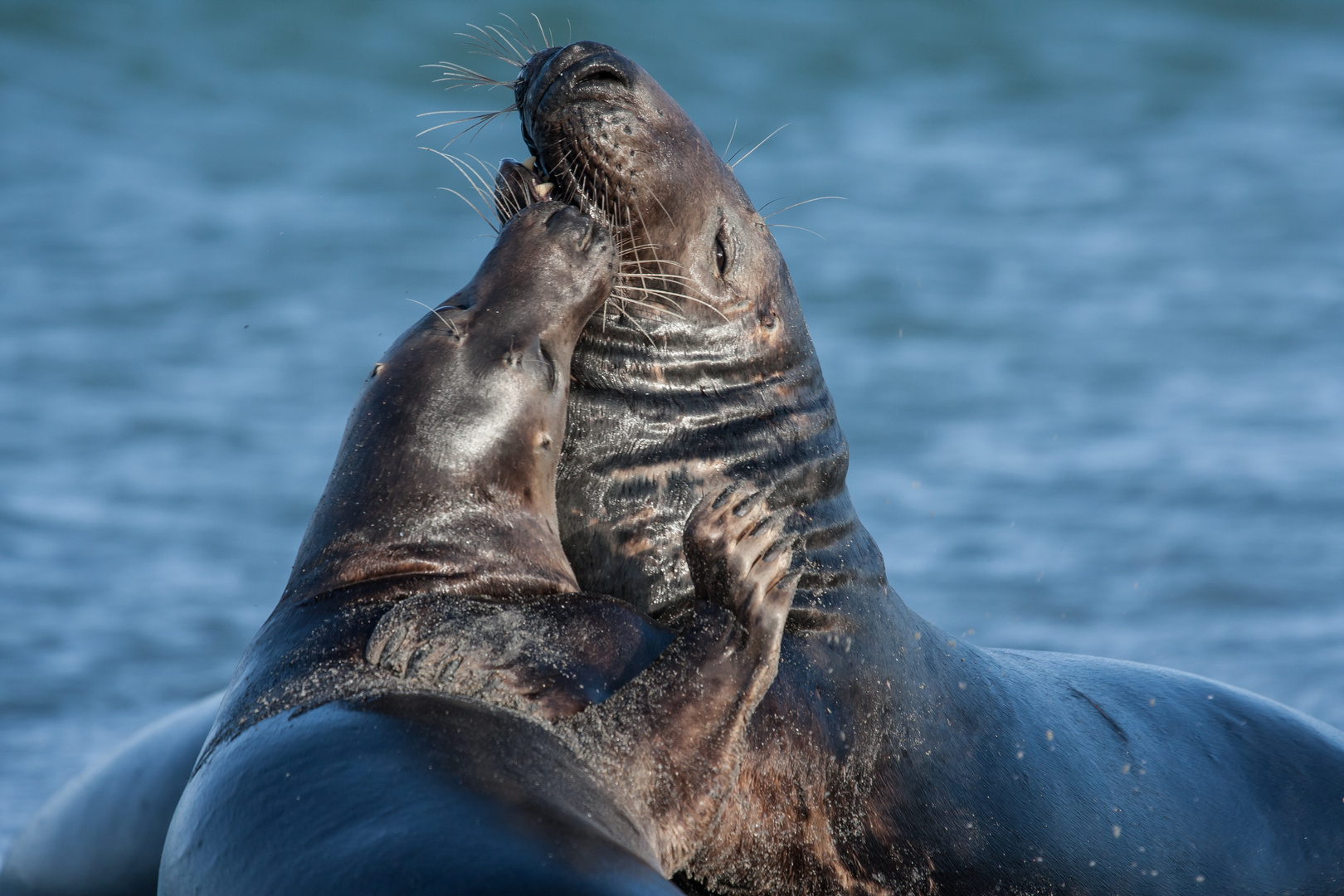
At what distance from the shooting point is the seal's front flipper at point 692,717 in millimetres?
4004

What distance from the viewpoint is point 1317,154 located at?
21266 millimetres

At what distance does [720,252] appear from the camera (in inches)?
216

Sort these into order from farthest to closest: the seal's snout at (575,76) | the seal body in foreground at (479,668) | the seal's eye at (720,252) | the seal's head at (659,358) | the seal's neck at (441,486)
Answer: the seal's eye at (720,252)
the seal's snout at (575,76)
the seal's head at (659,358)
the seal's neck at (441,486)
the seal body in foreground at (479,668)

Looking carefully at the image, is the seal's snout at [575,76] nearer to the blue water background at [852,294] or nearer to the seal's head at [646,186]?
the seal's head at [646,186]

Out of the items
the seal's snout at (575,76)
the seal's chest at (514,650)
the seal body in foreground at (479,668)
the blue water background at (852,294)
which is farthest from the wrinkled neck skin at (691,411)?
the blue water background at (852,294)

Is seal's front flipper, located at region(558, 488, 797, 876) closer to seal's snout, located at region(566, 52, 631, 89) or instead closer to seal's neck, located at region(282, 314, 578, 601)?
seal's neck, located at region(282, 314, 578, 601)

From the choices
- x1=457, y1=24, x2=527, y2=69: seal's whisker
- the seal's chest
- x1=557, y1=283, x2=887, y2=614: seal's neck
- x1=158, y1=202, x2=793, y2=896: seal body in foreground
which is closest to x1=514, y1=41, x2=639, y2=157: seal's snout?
x1=457, y1=24, x2=527, y2=69: seal's whisker

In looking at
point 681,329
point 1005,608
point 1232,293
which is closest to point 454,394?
point 681,329

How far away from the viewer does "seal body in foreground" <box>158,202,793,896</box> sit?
11.9ft

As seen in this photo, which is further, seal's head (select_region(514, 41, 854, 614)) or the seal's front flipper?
seal's head (select_region(514, 41, 854, 614))

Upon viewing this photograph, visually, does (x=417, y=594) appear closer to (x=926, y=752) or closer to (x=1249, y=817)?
(x=926, y=752)

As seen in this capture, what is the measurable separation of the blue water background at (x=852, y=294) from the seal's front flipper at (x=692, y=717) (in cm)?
405

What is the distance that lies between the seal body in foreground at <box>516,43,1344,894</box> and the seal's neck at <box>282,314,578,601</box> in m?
0.41

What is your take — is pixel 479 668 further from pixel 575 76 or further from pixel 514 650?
pixel 575 76
